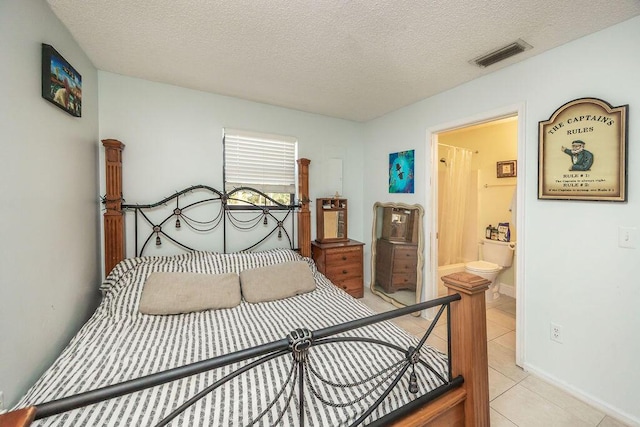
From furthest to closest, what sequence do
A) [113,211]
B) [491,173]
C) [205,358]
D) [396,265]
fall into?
1. [491,173]
2. [396,265]
3. [113,211]
4. [205,358]

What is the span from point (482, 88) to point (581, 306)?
6.20 ft

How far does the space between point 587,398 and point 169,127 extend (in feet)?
13.0

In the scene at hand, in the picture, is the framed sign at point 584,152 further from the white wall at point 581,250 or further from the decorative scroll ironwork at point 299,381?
the decorative scroll ironwork at point 299,381

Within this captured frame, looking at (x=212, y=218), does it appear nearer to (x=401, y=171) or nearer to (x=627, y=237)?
(x=401, y=171)

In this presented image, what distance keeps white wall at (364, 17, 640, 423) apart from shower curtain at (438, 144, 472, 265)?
54.8 inches

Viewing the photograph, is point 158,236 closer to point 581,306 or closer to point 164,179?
point 164,179

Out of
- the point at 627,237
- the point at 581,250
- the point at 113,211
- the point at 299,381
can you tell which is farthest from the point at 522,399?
the point at 113,211

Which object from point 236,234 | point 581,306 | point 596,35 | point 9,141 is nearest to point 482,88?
point 596,35

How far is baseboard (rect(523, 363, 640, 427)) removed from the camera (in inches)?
62.8

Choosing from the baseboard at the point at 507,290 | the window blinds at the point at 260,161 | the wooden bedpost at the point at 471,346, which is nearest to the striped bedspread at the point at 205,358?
the wooden bedpost at the point at 471,346

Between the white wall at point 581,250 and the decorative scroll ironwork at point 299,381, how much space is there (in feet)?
4.26

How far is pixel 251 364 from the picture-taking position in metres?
0.76

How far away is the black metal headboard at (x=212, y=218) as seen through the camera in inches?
98.4

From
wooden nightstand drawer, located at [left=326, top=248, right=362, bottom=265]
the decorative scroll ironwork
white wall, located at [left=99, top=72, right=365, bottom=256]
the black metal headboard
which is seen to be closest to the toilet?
wooden nightstand drawer, located at [left=326, top=248, right=362, bottom=265]
